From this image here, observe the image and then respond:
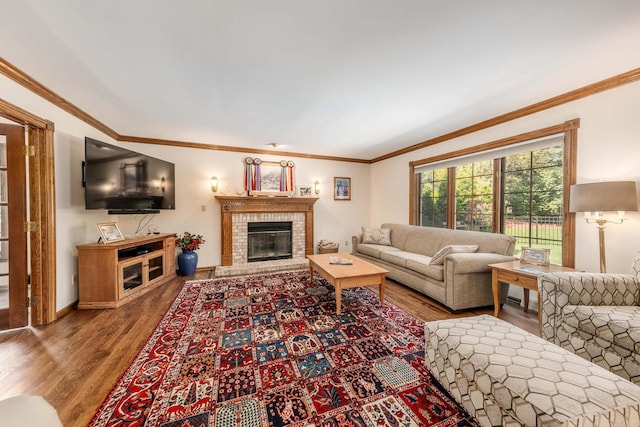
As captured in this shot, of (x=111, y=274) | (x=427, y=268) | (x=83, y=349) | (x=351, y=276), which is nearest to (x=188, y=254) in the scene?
(x=111, y=274)

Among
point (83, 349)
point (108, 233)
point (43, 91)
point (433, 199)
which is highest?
point (43, 91)

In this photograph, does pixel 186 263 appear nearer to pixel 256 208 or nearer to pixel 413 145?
pixel 256 208

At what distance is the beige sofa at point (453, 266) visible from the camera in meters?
2.67

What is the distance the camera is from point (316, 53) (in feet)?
6.11

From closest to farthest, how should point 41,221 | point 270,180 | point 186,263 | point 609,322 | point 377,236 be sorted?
point 609,322
point 41,221
point 186,263
point 377,236
point 270,180

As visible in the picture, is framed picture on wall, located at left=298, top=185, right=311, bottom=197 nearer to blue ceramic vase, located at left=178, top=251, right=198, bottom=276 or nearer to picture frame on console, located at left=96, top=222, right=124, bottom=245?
blue ceramic vase, located at left=178, top=251, right=198, bottom=276

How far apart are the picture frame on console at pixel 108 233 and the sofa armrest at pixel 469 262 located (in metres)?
4.21

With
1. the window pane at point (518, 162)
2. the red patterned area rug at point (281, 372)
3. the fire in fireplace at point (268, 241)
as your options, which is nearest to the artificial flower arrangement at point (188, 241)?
the fire in fireplace at point (268, 241)

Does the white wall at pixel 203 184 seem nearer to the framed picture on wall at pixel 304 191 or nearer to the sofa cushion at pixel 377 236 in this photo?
the framed picture on wall at pixel 304 191

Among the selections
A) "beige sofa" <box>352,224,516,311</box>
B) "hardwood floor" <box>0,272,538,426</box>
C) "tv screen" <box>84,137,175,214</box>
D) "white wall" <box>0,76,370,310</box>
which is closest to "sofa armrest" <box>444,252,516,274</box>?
"beige sofa" <box>352,224,516,311</box>

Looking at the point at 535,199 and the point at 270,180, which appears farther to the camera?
the point at 270,180

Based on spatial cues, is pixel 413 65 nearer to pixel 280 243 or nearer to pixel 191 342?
pixel 191 342

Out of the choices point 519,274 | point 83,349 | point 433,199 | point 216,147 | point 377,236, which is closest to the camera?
point 83,349

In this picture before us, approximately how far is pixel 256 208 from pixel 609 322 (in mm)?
4604
